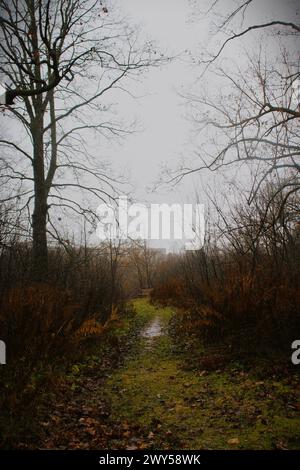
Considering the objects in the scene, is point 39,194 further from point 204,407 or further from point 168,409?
point 204,407

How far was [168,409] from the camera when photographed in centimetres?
561

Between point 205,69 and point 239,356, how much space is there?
7.27 metres

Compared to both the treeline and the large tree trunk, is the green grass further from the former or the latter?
the large tree trunk

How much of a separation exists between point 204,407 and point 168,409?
20.9 inches

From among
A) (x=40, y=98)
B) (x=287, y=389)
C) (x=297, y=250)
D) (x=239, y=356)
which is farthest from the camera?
(x=40, y=98)

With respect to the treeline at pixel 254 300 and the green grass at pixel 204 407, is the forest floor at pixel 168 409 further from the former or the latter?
the treeline at pixel 254 300

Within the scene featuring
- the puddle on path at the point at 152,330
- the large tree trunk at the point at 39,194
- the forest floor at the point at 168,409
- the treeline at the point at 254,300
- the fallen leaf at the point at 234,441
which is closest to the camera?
the fallen leaf at the point at 234,441

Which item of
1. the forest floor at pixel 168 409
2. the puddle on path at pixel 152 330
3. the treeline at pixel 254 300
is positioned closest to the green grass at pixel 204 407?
the forest floor at pixel 168 409

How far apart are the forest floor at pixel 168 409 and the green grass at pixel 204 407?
0.5 inches

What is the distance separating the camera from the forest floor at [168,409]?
4.45 meters

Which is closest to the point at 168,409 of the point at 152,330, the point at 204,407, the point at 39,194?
the point at 204,407

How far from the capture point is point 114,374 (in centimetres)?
773
